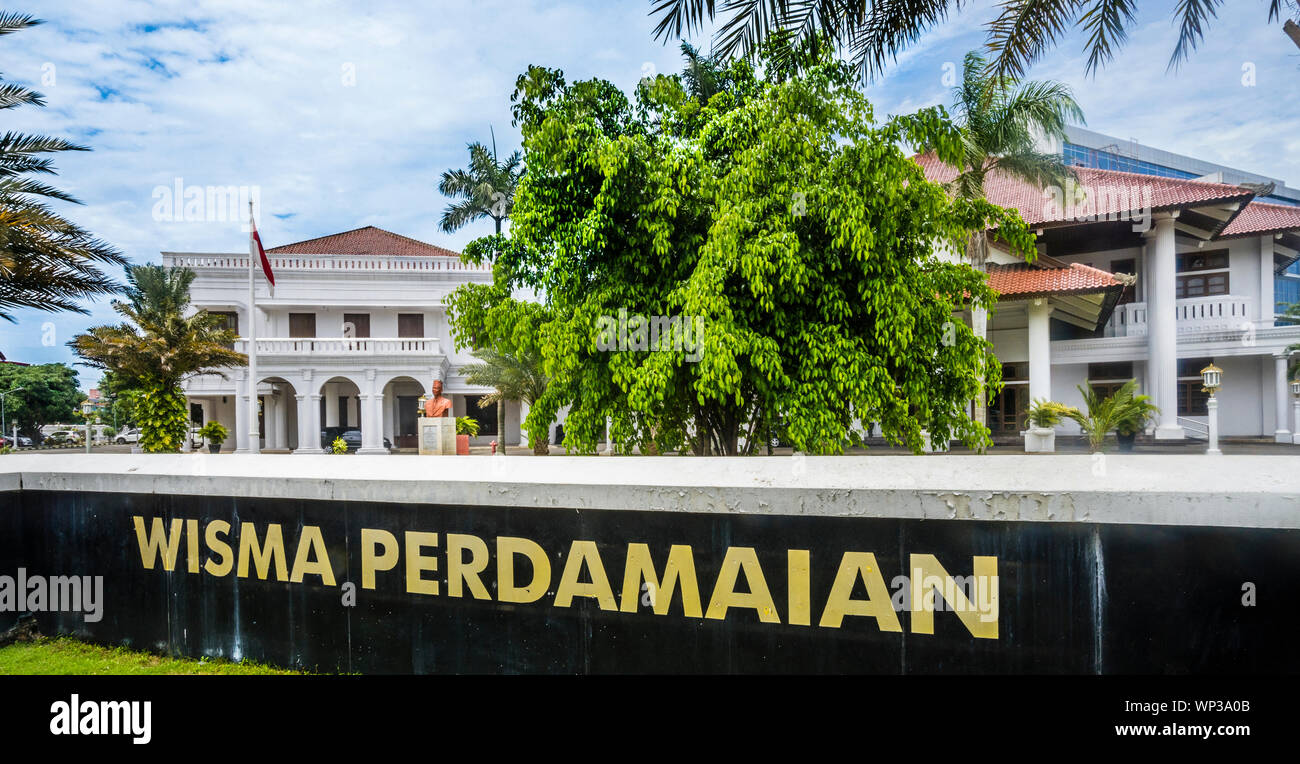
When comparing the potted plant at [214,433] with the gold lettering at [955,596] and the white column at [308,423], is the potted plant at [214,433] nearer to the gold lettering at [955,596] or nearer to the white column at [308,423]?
the white column at [308,423]

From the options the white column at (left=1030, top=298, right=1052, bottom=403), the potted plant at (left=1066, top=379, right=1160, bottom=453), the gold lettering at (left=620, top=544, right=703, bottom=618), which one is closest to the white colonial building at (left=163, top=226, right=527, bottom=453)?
the white column at (left=1030, top=298, right=1052, bottom=403)

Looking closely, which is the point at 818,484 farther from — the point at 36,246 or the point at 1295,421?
the point at 1295,421

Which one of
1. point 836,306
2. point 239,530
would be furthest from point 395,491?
point 836,306

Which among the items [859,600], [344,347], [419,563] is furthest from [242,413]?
[859,600]

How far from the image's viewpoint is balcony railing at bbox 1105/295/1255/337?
76.0 ft

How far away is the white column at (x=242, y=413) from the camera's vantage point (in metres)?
29.2

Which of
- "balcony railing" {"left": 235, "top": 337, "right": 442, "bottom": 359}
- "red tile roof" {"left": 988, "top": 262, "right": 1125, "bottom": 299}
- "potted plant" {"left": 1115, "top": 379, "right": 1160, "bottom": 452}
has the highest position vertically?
"red tile roof" {"left": 988, "top": 262, "right": 1125, "bottom": 299}

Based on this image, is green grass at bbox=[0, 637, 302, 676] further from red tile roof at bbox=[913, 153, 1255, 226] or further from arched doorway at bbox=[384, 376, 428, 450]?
arched doorway at bbox=[384, 376, 428, 450]

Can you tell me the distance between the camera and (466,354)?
33.0 meters

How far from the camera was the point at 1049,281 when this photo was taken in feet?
67.5

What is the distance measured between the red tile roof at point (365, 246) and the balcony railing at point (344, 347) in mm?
5474

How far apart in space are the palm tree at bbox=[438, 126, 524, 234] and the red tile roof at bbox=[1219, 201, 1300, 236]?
2451cm
